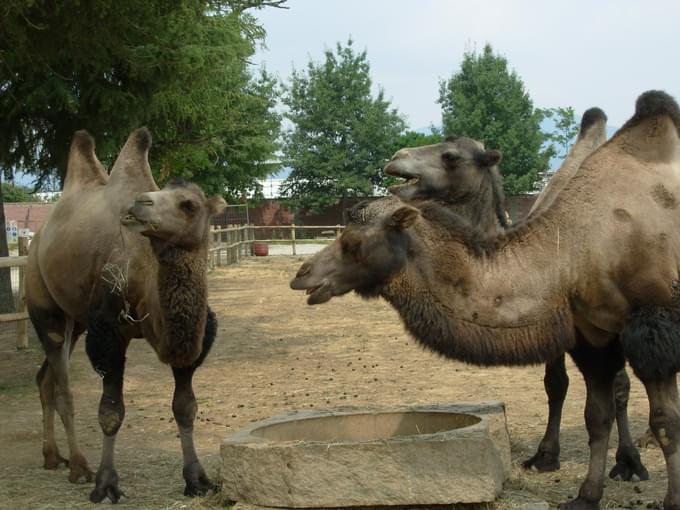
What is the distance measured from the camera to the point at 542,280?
5039mm

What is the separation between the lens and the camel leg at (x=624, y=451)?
6145mm

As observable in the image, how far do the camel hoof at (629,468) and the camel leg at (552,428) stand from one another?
40 centimetres

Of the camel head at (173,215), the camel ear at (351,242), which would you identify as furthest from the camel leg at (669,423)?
the camel head at (173,215)

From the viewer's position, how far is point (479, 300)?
493cm

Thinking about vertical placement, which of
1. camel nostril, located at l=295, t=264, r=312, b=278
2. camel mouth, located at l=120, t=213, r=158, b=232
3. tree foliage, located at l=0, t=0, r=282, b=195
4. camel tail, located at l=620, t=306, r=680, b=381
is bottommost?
camel tail, located at l=620, t=306, r=680, b=381

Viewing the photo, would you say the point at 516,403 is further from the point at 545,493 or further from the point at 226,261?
the point at 226,261

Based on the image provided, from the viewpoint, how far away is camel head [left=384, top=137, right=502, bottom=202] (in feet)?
22.3

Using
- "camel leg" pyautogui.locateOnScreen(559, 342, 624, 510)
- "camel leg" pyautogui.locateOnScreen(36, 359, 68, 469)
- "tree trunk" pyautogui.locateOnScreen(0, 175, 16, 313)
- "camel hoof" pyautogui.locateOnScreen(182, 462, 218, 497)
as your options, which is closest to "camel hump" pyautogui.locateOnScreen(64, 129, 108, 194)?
"camel leg" pyautogui.locateOnScreen(36, 359, 68, 469)

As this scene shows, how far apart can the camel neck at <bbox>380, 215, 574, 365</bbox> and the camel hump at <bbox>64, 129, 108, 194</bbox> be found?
3542 mm

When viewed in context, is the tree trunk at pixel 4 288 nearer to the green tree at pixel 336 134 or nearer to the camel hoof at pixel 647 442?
the camel hoof at pixel 647 442

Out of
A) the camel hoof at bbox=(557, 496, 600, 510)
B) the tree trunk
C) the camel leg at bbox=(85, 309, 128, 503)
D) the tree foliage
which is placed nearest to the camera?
the camel hoof at bbox=(557, 496, 600, 510)

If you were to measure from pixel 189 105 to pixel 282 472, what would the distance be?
31.2 ft

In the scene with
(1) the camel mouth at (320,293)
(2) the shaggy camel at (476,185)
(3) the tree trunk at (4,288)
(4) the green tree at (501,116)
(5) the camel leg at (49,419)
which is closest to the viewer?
(1) the camel mouth at (320,293)

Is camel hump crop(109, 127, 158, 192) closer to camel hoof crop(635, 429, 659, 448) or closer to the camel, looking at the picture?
the camel
